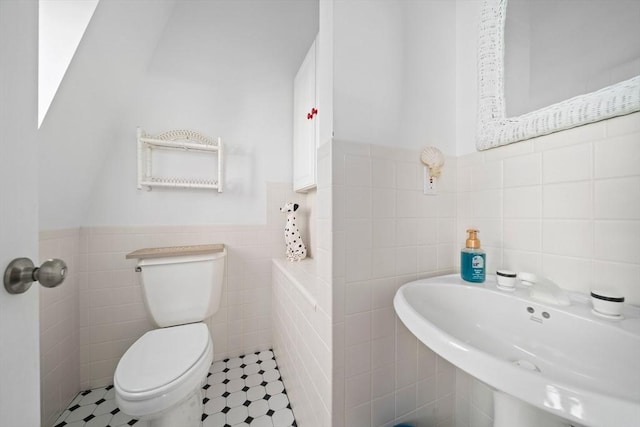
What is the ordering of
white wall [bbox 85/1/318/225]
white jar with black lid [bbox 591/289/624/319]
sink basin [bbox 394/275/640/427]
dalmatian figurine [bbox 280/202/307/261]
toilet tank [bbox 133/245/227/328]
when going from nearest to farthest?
sink basin [bbox 394/275/640/427], white jar with black lid [bbox 591/289/624/319], toilet tank [bbox 133/245/227/328], white wall [bbox 85/1/318/225], dalmatian figurine [bbox 280/202/307/261]

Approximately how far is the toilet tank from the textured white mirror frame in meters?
1.47

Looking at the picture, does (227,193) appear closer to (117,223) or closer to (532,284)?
(117,223)

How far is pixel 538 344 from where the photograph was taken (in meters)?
0.57

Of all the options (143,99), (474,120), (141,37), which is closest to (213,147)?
(143,99)

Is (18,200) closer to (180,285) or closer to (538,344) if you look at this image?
(180,285)

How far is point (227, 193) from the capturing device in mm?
1488

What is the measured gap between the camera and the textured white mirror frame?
1.76 ft

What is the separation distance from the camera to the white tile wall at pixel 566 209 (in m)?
0.53

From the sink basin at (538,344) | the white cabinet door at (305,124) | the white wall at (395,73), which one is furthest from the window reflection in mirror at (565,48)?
the white cabinet door at (305,124)

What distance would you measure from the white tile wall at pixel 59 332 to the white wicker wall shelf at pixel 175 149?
1.50 feet

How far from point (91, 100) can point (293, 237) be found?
1.28 meters

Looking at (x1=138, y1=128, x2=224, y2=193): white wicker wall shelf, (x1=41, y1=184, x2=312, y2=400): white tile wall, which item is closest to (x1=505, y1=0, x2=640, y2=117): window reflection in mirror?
(x1=41, y1=184, x2=312, y2=400): white tile wall

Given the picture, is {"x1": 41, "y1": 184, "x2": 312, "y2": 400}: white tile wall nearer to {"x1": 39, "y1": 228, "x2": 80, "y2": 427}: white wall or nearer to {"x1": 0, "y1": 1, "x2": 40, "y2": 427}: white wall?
{"x1": 39, "y1": 228, "x2": 80, "y2": 427}: white wall

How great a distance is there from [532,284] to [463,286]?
0.55 feet
